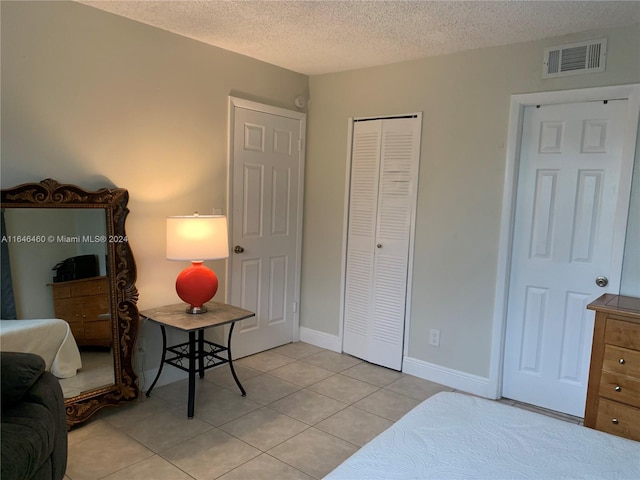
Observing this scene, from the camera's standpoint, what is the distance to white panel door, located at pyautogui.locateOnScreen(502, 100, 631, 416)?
9.05 feet

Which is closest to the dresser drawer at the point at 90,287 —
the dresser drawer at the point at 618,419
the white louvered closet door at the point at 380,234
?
the white louvered closet door at the point at 380,234

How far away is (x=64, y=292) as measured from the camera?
256 centimetres

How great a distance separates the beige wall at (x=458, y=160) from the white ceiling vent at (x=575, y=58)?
4 centimetres

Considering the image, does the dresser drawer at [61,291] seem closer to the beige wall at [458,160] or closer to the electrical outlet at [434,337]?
the beige wall at [458,160]

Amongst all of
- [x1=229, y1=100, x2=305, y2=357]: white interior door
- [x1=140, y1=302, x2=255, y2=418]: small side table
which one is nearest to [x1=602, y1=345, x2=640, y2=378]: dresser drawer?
[x1=140, y1=302, x2=255, y2=418]: small side table

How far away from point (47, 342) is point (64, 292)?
0.91 ft

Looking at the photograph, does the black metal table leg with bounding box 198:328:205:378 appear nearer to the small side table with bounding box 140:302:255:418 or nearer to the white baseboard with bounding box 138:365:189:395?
the small side table with bounding box 140:302:255:418

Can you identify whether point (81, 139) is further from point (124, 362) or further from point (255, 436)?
point (255, 436)

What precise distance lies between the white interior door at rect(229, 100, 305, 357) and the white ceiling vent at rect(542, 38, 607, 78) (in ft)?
6.50

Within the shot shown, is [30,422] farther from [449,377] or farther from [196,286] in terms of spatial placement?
[449,377]

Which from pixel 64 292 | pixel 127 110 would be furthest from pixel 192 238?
pixel 127 110

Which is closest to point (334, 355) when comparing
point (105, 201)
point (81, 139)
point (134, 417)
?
point (134, 417)

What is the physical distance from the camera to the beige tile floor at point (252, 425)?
2307 millimetres

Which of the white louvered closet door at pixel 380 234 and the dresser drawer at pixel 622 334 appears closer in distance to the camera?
the dresser drawer at pixel 622 334
